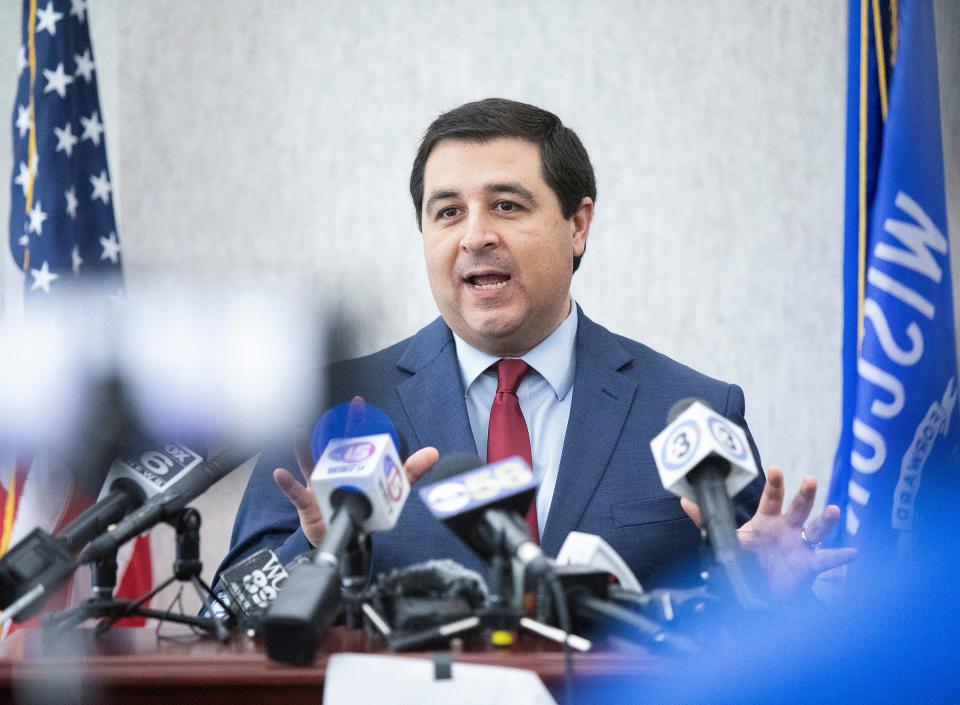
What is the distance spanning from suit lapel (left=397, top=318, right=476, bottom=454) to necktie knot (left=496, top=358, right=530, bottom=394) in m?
0.08

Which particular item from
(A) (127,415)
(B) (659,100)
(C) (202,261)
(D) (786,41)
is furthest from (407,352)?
(D) (786,41)

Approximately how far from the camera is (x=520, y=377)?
2.07 metres

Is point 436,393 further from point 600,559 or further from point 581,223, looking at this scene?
point 600,559

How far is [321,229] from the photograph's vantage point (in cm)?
339

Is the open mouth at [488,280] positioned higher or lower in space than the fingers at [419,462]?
higher

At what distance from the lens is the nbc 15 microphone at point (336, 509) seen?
904 millimetres

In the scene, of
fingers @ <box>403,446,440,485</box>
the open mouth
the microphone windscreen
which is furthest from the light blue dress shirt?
the microphone windscreen

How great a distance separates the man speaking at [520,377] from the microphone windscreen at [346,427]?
1.51 ft

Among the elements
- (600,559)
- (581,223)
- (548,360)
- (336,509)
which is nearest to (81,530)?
(336,509)

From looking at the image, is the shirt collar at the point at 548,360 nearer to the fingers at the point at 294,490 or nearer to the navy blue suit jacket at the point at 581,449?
the navy blue suit jacket at the point at 581,449

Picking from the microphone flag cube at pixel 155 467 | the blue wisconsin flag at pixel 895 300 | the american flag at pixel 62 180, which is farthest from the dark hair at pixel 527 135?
the american flag at pixel 62 180

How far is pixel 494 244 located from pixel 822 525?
916 millimetres

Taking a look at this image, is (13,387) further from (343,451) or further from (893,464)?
(893,464)

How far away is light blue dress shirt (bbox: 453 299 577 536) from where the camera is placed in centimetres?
200
